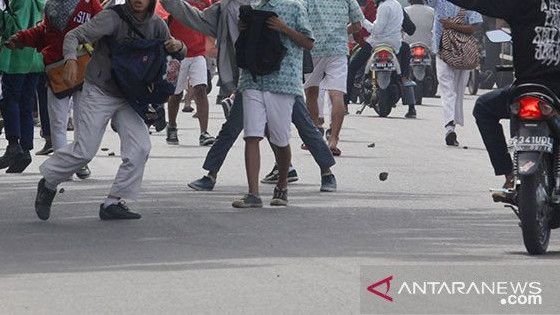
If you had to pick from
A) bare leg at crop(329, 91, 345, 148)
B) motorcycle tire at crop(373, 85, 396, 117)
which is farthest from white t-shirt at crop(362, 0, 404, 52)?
bare leg at crop(329, 91, 345, 148)

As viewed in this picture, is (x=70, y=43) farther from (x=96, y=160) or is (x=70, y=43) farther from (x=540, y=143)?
(x=96, y=160)

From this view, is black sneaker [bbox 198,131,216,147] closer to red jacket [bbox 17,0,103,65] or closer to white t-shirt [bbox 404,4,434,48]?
red jacket [bbox 17,0,103,65]

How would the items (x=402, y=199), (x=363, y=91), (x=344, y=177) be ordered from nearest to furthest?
(x=402, y=199), (x=344, y=177), (x=363, y=91)

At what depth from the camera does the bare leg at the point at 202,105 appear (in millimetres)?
21750

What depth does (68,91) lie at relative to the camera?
53.2 feet

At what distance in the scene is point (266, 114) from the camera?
47.8 ft

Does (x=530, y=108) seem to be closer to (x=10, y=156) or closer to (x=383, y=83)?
(x=10, y=156)

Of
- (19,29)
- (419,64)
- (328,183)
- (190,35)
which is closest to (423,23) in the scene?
(419,64)

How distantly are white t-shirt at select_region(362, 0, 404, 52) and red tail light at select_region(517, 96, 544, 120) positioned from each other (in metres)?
15.5

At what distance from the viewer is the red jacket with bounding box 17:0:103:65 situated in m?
15.7

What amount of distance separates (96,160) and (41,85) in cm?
140

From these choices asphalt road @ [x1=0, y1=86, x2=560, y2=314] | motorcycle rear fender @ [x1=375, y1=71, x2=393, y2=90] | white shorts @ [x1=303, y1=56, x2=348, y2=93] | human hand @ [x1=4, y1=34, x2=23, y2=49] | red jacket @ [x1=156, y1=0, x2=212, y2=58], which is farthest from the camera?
motorcycle rear fender @ [x1=375, y1=71, x2=393, y2=90]

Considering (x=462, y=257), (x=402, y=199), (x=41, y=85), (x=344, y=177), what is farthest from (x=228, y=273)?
(x=41, y=85)

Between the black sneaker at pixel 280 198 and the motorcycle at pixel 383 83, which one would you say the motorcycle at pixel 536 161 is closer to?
the black sneaker at pixel 280 198
